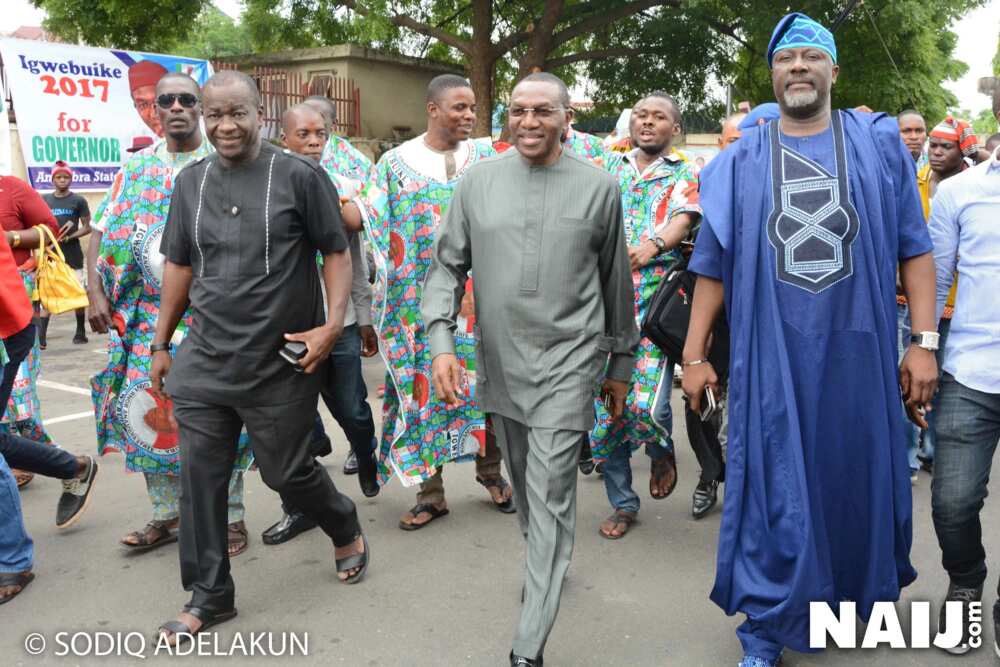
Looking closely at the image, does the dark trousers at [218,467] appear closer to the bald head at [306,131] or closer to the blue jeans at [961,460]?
the bald head at [306,131]

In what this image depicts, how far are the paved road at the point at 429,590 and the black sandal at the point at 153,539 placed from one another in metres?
0.05

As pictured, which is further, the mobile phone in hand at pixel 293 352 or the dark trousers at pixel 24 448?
the dark trousers at pixel 24 448

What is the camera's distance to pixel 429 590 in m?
4.12

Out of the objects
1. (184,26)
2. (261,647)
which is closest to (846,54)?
(184,26)

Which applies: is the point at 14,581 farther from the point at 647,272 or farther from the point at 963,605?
the point at 963,605

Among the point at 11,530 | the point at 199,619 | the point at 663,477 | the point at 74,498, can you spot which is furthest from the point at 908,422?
the point at 11,530

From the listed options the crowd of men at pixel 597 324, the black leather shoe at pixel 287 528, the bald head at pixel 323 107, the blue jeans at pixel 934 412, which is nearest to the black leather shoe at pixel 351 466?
the black leather shoe at pixel 287 528

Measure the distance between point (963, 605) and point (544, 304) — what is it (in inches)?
70.1

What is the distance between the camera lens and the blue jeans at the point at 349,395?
5078 mm

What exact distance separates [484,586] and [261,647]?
0.95 m

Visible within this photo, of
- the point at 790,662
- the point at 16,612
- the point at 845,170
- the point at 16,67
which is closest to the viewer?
the point at 845,170

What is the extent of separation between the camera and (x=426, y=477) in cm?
484

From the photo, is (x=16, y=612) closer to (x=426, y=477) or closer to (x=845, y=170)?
(x=426, y=477)

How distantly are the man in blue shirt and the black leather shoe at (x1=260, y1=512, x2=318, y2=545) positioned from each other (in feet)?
8.95
